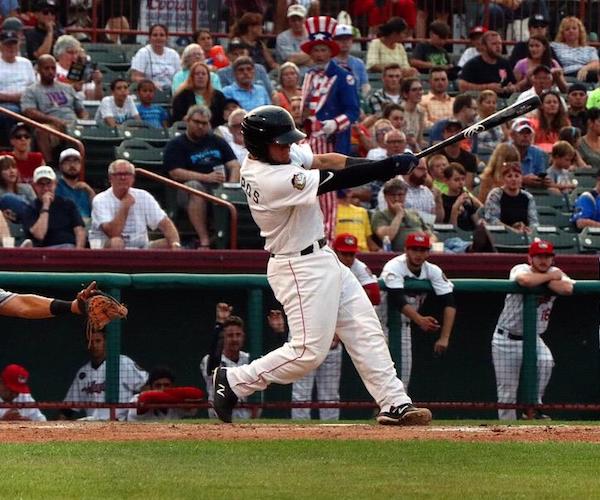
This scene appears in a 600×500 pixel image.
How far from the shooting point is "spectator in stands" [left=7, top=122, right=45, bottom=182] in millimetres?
12930

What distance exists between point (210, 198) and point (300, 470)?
18.8 ft

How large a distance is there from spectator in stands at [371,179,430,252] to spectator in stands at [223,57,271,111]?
2.32m

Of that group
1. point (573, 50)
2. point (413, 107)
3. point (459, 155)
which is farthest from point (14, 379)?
point (573, 50)

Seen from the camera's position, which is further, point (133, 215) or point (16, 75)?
point (16, 75)

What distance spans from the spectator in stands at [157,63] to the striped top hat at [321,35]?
2743 millimetres

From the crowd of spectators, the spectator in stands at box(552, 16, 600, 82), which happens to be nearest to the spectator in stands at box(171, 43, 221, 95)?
the crowd of spectators

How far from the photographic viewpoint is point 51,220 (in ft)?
39.8

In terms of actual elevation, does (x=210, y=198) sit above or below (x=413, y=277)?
above

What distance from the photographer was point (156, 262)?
39.4 feet

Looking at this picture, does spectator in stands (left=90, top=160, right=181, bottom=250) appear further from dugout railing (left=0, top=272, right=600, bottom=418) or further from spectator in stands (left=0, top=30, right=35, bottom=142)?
spectator in stands (left=0, top=30, right=35, bottom=142)

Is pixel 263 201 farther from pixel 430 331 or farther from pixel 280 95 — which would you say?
pixel 280 95

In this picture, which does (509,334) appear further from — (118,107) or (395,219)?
(118,107)

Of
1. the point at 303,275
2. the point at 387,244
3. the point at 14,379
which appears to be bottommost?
the point at 14,379

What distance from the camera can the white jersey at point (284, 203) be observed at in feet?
26.7
